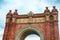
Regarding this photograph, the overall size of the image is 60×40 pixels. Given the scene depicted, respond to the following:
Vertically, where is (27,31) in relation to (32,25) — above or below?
below

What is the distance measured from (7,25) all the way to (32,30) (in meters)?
4.57

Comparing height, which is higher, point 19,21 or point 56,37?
point 19,21

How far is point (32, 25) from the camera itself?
80.5 ft

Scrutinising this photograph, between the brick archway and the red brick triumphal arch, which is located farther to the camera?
the brick archway

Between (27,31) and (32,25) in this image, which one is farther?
(27,31)

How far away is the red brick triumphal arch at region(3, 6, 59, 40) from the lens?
23.5m

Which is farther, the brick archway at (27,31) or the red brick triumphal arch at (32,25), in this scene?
the brick archway at (27,31)

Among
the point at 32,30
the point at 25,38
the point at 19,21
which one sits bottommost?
the point at 25,38

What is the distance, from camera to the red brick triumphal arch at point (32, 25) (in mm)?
23469

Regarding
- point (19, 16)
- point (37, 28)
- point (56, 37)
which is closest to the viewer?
point (56, 37)

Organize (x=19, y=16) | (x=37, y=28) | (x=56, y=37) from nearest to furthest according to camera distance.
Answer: (x=56, y=37) < (x=37, y=28) < (x=19, y=16)

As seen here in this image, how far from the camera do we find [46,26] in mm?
23672

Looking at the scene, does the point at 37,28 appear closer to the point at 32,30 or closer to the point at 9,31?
the point at 32,30

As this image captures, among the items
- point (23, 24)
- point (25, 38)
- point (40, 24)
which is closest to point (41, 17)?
point (40, 24)
